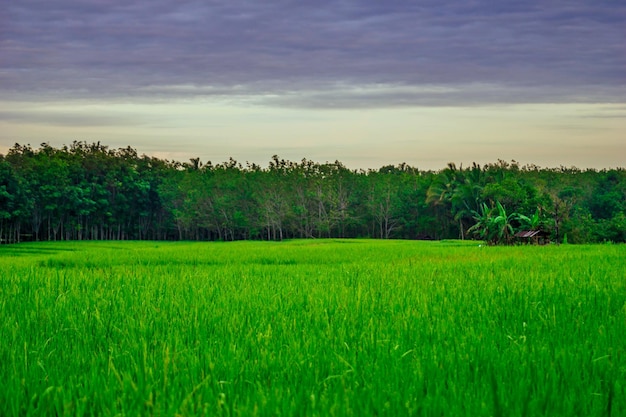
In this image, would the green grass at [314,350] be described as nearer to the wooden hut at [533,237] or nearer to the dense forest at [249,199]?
the wooden hut at [533,237]

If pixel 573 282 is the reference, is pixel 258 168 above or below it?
above

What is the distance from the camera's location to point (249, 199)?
70.5 metres

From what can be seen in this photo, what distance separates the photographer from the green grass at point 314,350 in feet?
11.1

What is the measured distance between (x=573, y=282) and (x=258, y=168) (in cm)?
7929

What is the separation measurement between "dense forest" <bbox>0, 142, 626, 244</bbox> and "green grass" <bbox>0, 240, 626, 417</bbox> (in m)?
46.0

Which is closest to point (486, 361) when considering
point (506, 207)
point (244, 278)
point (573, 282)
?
point (573, 282)

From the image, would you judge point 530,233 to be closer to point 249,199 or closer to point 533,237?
point 533,237

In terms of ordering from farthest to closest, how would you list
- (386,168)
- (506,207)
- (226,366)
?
(386,168), (506,207), (226,366)

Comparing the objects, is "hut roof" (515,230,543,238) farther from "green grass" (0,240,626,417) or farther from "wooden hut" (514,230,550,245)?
"green grass" (0,240,626,417)

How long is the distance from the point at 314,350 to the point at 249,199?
6623 centimetres

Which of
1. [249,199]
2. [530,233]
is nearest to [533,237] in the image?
[530,233]

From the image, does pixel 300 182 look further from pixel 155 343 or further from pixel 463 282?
pixel 155 343

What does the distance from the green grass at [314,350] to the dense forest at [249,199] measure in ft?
151

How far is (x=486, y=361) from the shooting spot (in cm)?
433
